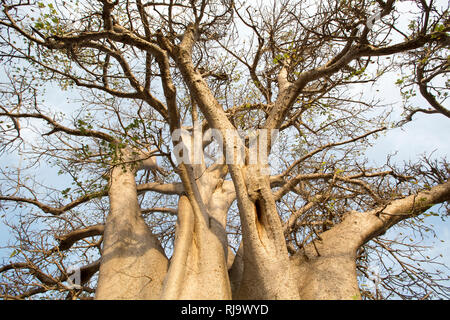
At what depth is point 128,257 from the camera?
3250mm

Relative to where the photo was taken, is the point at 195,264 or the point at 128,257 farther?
the point at 128,257

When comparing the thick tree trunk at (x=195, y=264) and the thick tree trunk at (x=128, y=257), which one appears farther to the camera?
the thick tree trunk at (x=128, y=257)

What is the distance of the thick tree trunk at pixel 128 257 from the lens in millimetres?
2906

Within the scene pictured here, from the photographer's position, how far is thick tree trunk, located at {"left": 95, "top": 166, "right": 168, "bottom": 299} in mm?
2906

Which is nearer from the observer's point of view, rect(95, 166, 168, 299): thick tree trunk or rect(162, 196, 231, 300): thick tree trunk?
rect(162, 196, 231, 300): thick tree trunk

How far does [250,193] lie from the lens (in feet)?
10.3

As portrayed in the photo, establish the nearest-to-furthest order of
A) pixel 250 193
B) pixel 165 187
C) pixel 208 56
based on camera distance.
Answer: pixel 250 193 → pixel 165 187 → pixel 208 56

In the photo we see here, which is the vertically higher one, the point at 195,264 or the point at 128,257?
the point at 128,257

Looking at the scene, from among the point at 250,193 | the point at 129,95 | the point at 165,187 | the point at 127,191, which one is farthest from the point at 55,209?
the point at 250,193
